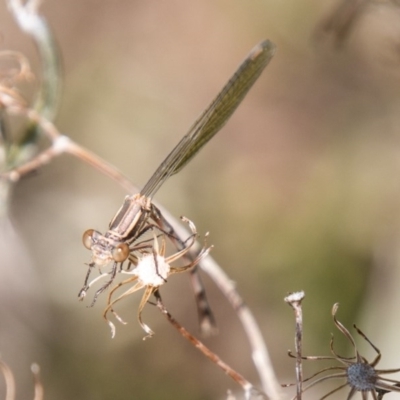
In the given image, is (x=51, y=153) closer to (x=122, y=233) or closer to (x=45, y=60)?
(x=45, y=60)

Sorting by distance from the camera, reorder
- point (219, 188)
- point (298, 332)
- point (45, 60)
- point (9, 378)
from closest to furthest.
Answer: point (298, 332), point (9, 378), point (45, 60), point (219, 188)

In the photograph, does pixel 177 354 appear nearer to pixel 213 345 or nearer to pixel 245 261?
pixel 213 345

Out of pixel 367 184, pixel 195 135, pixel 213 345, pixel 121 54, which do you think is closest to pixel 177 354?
pixel 213 345

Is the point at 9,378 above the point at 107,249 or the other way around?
the other way around

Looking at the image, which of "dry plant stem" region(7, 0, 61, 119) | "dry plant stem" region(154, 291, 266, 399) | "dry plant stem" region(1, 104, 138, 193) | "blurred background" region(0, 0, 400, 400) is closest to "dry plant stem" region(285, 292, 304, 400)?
"dry plant stem" region(154, 291, 266, 399)

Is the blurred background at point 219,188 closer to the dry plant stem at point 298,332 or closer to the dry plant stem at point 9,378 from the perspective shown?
the dry plant stem at point 9,378

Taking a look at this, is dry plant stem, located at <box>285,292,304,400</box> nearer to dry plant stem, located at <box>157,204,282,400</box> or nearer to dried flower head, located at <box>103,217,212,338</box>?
dried flower head, located at <box>103,217,212,338</box>

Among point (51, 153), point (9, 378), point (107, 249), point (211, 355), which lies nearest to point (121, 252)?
point (107, 249)
